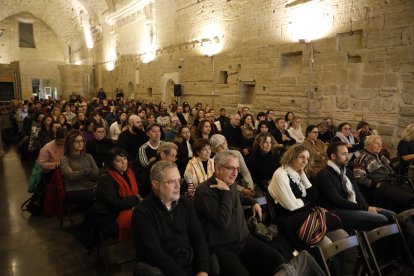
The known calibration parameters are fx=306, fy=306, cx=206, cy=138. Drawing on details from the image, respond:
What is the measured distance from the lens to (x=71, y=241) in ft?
11.8

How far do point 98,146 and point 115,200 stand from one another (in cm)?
231

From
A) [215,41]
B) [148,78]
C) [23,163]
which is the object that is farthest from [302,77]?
[148,78]

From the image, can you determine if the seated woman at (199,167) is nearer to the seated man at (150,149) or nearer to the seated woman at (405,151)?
the seated man at (150,149)

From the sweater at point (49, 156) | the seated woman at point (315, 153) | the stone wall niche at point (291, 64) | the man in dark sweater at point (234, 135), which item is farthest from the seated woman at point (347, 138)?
the sweater at point (49, 156)

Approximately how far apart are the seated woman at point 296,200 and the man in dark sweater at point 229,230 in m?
0.47

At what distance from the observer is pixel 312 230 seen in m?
2.68

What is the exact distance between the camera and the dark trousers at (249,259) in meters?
2.21

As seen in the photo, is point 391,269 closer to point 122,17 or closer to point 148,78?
point 148,78

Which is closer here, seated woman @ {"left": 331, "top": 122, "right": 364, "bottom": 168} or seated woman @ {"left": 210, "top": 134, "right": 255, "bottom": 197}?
seated woman @ {"left": 210, "top": 134, "right": 255, "bottom": 197}

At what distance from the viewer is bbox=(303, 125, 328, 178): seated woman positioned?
425 cm

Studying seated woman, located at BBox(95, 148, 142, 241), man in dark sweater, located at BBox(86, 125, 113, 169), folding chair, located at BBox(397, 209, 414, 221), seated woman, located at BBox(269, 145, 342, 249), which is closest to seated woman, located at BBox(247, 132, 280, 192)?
seated woman, located at BBox(269, 145, 342, 249)

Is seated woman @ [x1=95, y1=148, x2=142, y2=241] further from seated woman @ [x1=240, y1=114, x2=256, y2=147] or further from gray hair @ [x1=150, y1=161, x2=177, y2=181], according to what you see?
seated woman @ [x1=240, y1=114, x2=256, y2=147]

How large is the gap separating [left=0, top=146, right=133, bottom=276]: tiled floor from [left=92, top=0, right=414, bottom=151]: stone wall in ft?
19.0

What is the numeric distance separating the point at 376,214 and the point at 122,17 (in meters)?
16.6
